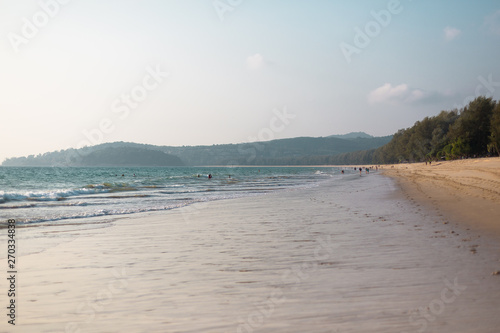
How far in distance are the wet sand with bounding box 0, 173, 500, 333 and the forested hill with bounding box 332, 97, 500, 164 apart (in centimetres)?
7326

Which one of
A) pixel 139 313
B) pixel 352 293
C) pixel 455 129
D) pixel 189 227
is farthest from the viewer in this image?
pixel 455 129

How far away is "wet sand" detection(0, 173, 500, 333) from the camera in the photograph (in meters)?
4.35

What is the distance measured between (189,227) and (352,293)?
7512 millimetres

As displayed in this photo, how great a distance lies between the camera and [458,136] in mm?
87500

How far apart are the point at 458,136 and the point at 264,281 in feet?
310

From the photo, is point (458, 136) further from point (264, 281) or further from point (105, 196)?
point (264, 281)

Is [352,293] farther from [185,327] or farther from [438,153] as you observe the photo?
[438,153]

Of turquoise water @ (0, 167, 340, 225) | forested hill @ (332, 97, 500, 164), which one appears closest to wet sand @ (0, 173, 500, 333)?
turquoise water @ (0, 167, 340, 225)

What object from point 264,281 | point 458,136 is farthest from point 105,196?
point 458,136

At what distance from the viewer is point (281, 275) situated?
615 cm

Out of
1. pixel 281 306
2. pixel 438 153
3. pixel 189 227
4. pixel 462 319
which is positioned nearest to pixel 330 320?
pixel 281 306

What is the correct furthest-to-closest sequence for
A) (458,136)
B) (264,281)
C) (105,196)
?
(458,136), (105,196), (264,281)

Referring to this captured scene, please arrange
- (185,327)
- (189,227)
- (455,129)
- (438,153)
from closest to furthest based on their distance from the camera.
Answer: (185,327), (189,227), (455,129), (438,153)

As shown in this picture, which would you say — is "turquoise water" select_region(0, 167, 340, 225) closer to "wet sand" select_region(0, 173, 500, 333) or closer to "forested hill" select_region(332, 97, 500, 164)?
"wet sand" select_region(0, 173, 500, 333)
